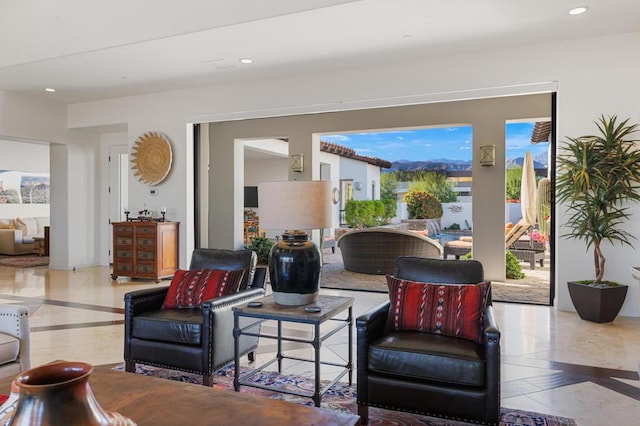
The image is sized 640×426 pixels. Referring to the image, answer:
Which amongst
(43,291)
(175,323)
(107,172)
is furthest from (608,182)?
(107,172)

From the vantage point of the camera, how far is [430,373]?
2.21 metres

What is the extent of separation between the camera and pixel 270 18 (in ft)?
13.7

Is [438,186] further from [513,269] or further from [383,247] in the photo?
[383,247]

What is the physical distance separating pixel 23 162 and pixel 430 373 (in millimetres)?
12561

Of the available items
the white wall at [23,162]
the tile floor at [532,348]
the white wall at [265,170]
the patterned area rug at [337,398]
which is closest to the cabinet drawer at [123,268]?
the tile floor at [532,348]

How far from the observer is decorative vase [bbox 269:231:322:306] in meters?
2.72

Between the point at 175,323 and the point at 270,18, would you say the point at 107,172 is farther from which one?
the point at 175,323

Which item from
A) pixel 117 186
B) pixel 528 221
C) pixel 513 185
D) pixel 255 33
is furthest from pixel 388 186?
pixel 255 33

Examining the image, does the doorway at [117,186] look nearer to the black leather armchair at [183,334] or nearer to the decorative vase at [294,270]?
the black leather armchair at [183,334]

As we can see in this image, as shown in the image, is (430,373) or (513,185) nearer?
(430,373)

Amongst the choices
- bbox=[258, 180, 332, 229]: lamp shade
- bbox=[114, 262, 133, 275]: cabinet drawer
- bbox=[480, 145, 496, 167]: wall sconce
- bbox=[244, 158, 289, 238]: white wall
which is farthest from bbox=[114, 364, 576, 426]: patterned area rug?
bbox=[244, 158, 289, 238]: white wall

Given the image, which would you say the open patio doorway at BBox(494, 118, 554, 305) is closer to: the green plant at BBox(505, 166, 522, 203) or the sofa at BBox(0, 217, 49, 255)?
the green plant at BBox(505, 166, 522, 203)

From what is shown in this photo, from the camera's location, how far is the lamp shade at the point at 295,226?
104 inches

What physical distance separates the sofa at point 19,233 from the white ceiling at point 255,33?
5155mm
